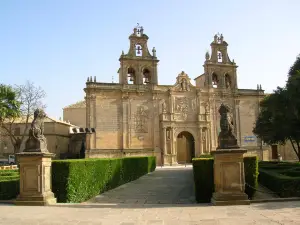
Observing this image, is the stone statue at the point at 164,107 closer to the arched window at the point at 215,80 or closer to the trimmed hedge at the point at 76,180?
the arched window at the point at 215,80

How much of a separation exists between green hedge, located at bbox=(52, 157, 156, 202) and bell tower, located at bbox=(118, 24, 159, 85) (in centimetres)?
2281

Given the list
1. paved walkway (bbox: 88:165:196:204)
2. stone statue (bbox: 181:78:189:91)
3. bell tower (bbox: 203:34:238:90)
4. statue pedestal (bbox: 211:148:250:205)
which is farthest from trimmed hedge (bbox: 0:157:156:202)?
bell tower (bbox: 203:34:238:90)

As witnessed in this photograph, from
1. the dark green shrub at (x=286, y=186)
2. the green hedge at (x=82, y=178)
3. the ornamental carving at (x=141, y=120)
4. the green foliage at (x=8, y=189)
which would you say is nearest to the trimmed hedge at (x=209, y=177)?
the dark green shrub at (x=286, y=186)

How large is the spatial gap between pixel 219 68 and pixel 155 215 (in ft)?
118

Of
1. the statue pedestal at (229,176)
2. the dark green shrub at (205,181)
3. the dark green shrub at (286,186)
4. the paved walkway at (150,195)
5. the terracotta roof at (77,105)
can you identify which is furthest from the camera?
the terracotta roof at (77,105)

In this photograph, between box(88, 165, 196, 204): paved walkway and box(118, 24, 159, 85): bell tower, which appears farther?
box(118, 24, 159, 85): bell tower

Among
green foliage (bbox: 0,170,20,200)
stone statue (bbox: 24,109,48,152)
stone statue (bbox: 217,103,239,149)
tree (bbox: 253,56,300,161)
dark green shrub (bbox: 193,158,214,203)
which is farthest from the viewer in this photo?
tree (bbox: 253,56,300,161)

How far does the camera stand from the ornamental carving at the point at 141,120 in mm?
37875

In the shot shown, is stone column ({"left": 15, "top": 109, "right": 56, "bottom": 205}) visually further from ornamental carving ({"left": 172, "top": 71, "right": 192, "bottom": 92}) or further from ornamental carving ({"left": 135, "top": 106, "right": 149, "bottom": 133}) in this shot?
ornamental carving ({"left": 172, "top": 71, "right": 192, "bottom": 92})

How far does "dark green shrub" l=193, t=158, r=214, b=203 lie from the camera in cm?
1126

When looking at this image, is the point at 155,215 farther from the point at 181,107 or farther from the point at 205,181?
the point at 181,107

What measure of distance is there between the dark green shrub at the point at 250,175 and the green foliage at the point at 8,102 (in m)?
29.7

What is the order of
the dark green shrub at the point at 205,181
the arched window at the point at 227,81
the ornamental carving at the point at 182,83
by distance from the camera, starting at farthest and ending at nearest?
1. the arched window at the point at 227,81
2. the ornamental carving at the point at 182,83
3. the dark green shrub at the point at 205,181

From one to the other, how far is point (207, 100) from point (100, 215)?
110ft
